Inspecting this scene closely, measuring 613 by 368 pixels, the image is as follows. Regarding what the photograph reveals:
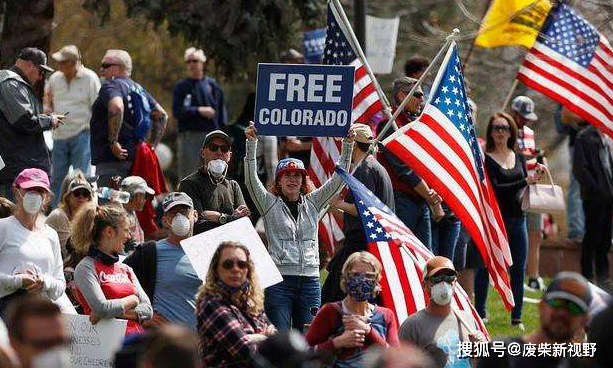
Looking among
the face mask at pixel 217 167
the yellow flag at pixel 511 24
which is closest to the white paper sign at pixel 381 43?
the yellow flag at pixel 511 24

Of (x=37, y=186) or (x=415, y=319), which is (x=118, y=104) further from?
(x=415, y=319)

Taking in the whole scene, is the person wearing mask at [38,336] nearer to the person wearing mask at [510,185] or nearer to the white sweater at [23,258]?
the white sweater at [23,258]

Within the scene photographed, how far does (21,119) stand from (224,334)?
528cm

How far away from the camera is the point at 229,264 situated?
10609 millimetres

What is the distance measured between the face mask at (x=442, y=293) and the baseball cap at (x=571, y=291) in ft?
6.50

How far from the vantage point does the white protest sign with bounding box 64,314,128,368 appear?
38.0 feet

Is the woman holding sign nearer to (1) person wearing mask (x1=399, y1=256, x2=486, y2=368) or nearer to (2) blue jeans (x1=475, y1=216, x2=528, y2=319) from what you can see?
(1) person wearing mask (x1=399, y1=256, x2=486, y2=368)

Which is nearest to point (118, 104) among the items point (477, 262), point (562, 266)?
point (477, 262)

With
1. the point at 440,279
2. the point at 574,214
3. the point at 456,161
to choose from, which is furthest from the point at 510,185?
the point at 574,214

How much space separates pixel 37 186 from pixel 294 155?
6.38 m

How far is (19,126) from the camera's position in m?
15.1

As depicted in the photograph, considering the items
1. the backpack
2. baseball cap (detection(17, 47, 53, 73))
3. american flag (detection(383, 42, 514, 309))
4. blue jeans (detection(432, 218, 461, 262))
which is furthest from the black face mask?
the backpack

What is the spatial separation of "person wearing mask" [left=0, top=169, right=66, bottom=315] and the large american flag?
329cm

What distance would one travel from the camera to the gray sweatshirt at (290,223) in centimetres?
1290
